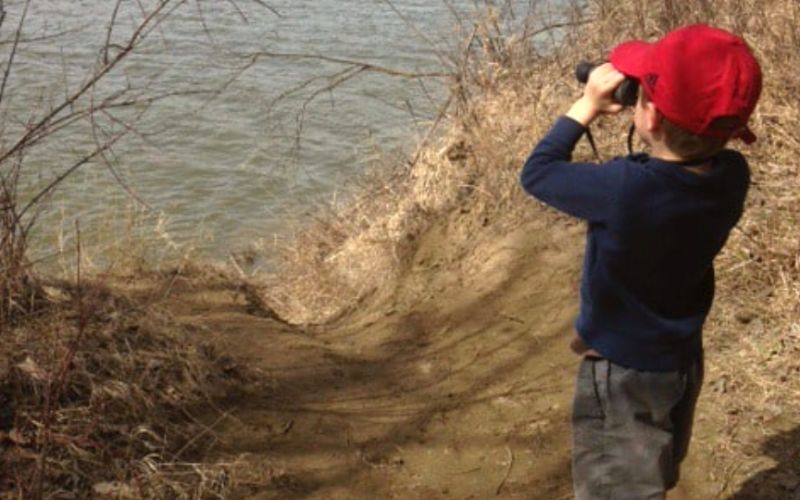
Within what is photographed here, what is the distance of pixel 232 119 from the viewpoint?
→ 1021 centimetres

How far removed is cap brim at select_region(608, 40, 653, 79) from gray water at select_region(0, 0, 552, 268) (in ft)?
16.7

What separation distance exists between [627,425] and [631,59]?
885mm

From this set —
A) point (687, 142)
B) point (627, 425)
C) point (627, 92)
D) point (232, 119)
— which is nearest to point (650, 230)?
point (687, 142)

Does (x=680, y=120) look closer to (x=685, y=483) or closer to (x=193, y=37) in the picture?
(x=685, y=483)

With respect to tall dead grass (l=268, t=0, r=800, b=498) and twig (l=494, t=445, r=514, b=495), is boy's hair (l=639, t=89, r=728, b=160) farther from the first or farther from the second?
twig (l=494, t=445, r=514, b=495)

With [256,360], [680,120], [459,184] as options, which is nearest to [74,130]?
[459,184]

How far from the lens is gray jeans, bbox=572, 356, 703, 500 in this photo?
2393 mm

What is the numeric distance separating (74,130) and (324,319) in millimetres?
4293

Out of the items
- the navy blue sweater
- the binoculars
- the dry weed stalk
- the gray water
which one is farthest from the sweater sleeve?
the gray water

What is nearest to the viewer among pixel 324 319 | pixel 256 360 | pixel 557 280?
pixel 256 360

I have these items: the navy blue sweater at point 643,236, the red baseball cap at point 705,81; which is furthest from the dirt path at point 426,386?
the red baseball cap at point 705,81

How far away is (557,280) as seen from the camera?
16.2 feet

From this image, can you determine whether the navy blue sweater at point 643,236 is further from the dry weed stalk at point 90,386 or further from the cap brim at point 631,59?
the dry weed stalk at point 90,386

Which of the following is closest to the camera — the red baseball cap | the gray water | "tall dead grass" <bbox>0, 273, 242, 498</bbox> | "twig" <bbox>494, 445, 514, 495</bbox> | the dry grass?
the red baseball cap
